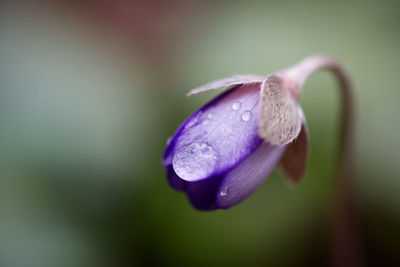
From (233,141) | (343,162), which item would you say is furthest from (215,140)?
(343,162)

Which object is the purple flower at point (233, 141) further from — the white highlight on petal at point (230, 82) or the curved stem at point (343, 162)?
A: the curved stem at point (343, 162)

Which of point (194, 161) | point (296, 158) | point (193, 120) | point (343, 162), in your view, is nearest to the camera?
point (194, 161)

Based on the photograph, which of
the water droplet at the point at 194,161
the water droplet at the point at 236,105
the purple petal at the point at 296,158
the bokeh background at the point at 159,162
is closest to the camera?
the water droplet at the point at 194,161

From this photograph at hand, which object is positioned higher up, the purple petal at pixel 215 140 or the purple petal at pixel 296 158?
the purple petal at pixel 215 140

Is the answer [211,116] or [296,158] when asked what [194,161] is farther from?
[296,158]

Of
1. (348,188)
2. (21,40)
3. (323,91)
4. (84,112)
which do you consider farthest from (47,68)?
(348,188)

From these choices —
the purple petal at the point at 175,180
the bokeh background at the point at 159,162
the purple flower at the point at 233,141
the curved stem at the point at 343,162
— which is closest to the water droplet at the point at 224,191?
the purple flower at the point at 233,141
